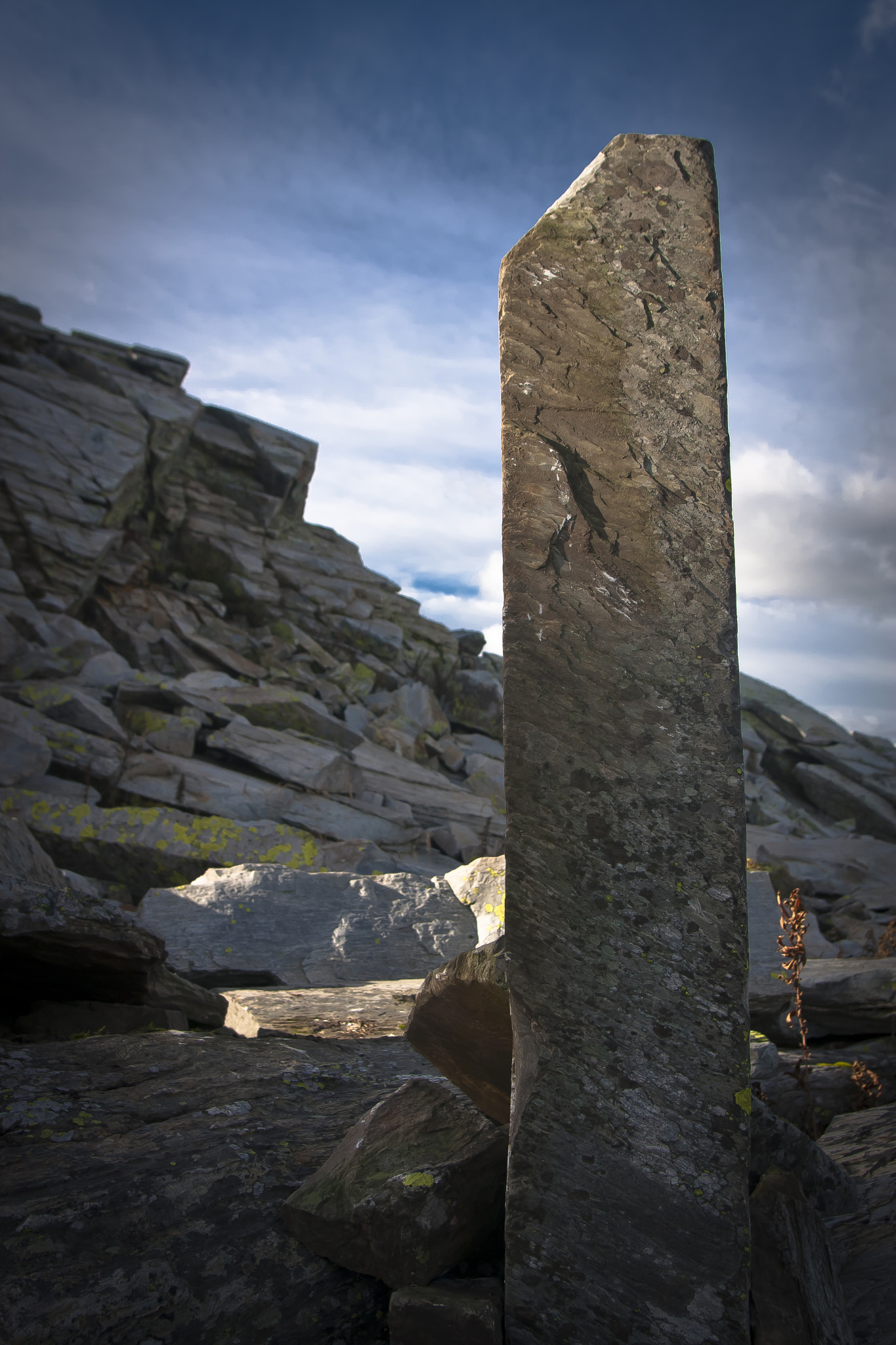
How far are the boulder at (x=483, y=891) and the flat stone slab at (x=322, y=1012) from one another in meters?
1.31

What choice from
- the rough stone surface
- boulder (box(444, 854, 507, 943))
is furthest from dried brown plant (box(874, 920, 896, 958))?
the rough stone surface

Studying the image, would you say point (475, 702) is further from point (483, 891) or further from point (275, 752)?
point (483, 891)

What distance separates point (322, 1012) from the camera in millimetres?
4984

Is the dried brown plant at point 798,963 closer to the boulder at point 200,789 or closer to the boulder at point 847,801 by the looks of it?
the boulder at point 200,789

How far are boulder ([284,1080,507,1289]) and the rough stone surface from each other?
11 centimetres

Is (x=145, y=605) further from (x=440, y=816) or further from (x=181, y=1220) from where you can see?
(x=181, y=1220)

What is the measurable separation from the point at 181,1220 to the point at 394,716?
56.0ft

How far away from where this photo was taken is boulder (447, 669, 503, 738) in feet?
76.3

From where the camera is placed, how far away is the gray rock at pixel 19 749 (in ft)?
31.2

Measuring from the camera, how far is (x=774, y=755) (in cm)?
2923

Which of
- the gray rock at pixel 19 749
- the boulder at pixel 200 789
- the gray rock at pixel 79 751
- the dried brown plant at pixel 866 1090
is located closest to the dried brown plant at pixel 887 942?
the dried brown plant at pixel 866 1090

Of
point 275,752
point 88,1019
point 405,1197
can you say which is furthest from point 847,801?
point 405,1197

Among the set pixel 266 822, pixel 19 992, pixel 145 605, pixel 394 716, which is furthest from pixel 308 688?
pixel 19 992

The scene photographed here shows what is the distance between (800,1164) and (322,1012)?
309 centimetres
